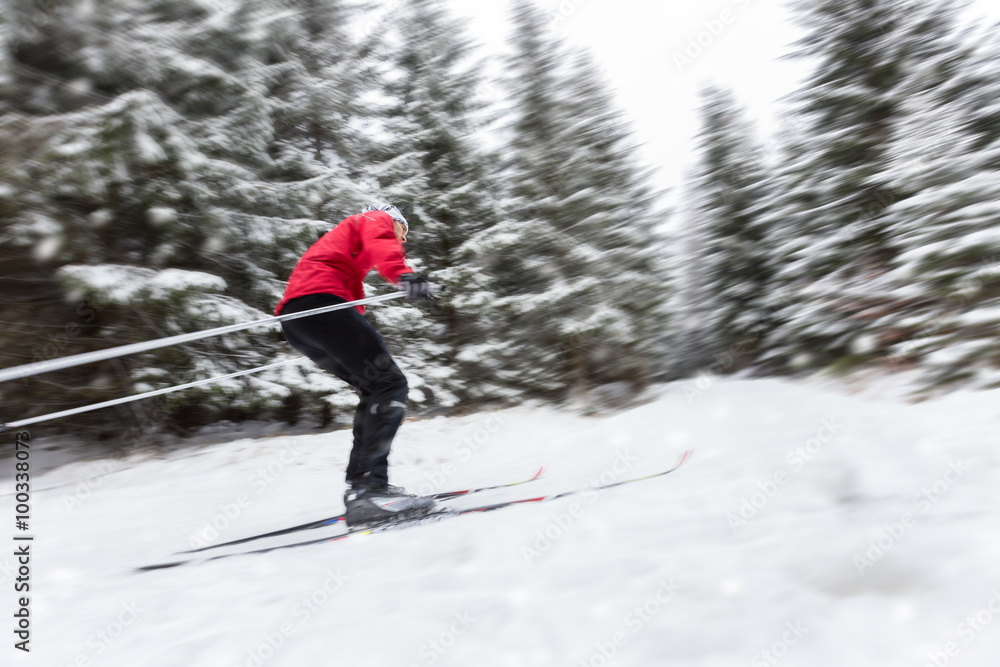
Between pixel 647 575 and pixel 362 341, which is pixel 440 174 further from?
pixel 647 575

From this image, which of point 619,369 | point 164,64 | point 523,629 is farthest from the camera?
point 619,369

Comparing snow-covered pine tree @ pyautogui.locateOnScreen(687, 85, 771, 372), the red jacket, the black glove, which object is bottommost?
snow-covered pine tree @ pyautogui.locateOnScreen(687, 85, 771, 372)

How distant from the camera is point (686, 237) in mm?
12742

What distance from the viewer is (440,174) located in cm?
1179

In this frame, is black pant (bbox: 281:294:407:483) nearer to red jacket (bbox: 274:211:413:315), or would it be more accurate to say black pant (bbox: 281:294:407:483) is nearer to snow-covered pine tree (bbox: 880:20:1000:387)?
red jacket (bbox: 274:211:413:315)

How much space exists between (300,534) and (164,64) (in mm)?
7178

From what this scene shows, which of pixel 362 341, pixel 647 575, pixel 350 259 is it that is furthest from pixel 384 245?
pixel 647 575

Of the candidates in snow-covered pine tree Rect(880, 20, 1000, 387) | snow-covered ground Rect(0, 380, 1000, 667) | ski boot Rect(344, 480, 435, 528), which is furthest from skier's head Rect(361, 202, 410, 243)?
snow-covered pine tree Rect(880, 20, 1000, 387)

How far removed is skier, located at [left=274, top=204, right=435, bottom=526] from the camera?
10.5 feet

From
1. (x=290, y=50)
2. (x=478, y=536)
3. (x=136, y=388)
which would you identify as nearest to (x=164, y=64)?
(x=290, y=50)

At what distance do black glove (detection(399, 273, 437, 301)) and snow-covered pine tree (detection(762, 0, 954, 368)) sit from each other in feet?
17.5

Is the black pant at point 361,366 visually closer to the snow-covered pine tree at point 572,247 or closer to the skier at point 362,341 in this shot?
the skier at point 362,341

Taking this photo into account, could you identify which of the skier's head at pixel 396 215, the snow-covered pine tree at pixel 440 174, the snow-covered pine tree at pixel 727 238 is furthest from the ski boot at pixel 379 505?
the snow-covered pine tree at pixel 727 238

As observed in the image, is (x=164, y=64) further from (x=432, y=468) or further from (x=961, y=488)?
(x=961, y=488)
